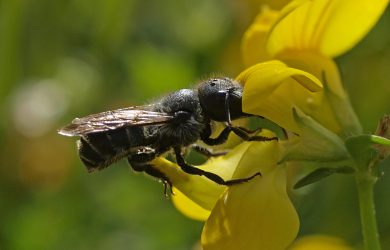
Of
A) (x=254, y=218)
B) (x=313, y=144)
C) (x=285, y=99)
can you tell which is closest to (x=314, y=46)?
(x=285, y=99)

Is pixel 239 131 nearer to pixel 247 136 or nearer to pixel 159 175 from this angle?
pixel 247 136

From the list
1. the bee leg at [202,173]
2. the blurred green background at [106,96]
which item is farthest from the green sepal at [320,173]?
the blurred green background at [106,96]

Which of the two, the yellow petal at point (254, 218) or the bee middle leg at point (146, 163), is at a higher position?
the bee middle leg at point (146, 163)

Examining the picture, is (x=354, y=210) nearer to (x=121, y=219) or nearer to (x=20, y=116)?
(x=121, y=219)

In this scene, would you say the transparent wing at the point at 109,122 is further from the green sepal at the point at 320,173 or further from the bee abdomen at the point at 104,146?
the green sepal at the point at 320,173

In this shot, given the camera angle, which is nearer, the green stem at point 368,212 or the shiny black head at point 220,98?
the green stem at point 368,212

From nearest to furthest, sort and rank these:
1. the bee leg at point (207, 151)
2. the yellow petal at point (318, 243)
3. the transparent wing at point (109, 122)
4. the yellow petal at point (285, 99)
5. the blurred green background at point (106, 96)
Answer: the yellow petal at point (285, 99), the transparent wing at point (109, 122), the bee leg at point (207, 151), the yellow petal at point (318, 243), the blurred green background at point (106, 96)
